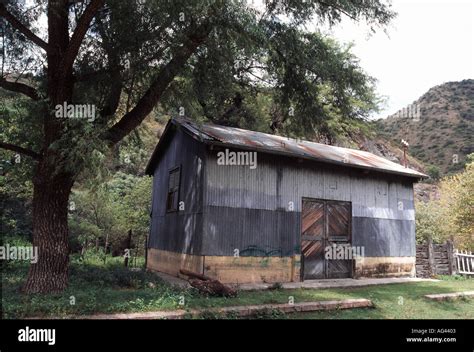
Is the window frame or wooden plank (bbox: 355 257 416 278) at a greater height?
the window frame

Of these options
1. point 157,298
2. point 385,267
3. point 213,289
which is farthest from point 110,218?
point 385,267

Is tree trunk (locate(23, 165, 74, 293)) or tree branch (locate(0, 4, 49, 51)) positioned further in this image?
tree trunk (locate(23, 165, 74, 293))

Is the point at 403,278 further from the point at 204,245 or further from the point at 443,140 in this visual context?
the point at 443,140

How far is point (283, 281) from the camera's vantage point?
13344 millimetres

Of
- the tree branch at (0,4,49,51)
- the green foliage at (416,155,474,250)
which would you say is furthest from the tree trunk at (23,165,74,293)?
the green foliage at (416,155,474,250)

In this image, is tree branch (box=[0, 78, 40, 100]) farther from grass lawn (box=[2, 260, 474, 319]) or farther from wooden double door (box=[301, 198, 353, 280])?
wooden double door (box=[301, 198, 353, 280])

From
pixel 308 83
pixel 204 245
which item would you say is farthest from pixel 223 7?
pixel 204 245

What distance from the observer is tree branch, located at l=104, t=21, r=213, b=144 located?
397 inches

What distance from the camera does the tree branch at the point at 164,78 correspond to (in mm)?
10086

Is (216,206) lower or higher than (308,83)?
lower

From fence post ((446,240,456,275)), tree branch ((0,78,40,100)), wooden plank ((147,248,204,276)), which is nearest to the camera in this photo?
tree branch ((0,78,40,100))

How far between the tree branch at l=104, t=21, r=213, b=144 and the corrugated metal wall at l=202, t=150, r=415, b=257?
2817 mm

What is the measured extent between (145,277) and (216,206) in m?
3.03

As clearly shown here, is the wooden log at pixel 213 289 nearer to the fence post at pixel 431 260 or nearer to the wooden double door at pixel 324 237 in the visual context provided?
the wooden double door at pixel 324 237
